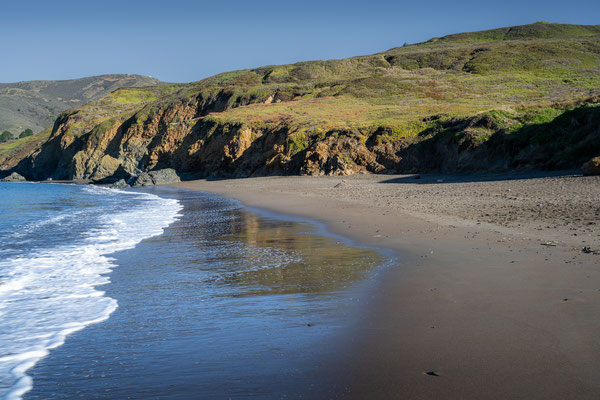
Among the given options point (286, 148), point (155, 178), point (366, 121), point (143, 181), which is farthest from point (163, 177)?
point (366, 121)

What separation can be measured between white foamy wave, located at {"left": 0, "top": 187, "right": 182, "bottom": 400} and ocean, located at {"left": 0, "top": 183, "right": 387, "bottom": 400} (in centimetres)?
2

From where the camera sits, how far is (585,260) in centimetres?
610

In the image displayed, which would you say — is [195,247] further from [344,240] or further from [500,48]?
[500,48]

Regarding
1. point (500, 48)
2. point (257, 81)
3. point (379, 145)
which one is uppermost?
point (500, 48)

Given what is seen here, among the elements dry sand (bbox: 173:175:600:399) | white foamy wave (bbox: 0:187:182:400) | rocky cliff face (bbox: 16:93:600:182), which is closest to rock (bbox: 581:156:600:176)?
rocky cliff face (bbox: 16:93:600:182)

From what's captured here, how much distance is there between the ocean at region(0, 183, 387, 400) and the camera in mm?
3314

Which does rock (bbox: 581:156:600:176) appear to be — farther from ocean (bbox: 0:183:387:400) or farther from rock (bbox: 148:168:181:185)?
rock (bbox: 148:168:181:185)

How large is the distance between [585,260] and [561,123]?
60.8ft

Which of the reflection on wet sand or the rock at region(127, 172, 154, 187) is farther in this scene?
the rock at region(127, 172, 154, 187)

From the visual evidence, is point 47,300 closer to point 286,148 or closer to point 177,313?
point 177,313

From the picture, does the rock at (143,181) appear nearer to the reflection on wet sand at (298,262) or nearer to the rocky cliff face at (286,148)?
the rocky cliff face at (286,148)

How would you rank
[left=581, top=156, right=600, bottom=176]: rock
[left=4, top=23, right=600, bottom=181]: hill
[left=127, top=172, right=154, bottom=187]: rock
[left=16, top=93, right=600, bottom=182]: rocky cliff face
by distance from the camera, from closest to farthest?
[left=581, top=156, right=600, bottom=176]: rock, [left=16, top=93, right=600, bottom=182]: rocky cliff face, [left=4, top=23, right=600, bottom=181]: hill, [left=127, top=172, right=154, bottom=187]: rock

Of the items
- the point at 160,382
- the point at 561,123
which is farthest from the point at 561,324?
the point at 561,123

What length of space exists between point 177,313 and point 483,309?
304 cm
